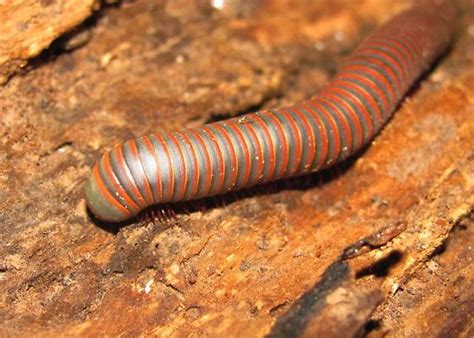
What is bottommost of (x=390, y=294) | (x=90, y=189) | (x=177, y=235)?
(x=390, y=294)

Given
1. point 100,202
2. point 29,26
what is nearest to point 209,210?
point 100,202

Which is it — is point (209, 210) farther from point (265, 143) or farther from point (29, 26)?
point (29, 26)

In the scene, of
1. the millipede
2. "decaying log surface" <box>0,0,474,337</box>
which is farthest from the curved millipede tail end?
"decaying log surface" <box>0,0,474,337</box>

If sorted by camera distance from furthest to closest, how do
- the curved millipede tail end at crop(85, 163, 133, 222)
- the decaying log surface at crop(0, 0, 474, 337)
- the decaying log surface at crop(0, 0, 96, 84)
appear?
the decaying log surface at crop(0, 0, 96, 84), the curved millipede tail end at crop(85, 163, 133, 222), the decaying log surface at crop(0, 0, 474, 337)

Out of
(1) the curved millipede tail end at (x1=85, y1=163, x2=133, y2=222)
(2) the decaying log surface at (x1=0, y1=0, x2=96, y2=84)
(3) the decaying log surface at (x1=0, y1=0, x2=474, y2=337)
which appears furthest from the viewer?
(2) the decaying log surface at (x1=0, y1=0, x2=96, y2=84)

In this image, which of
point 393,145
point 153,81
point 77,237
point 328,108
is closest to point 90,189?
point 77,237

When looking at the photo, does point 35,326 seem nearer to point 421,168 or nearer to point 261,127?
point 261,127

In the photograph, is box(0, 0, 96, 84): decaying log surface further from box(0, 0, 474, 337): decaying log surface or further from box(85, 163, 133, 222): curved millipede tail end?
box(85, 163, 133, 222): curved millipede tail end
